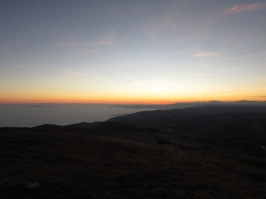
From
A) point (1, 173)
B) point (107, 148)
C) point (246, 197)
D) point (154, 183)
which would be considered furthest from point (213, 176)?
point (1, 173)

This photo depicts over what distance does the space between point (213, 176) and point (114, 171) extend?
30.4 ft

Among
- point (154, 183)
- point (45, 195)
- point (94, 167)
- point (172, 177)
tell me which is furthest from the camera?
point (94, 167)

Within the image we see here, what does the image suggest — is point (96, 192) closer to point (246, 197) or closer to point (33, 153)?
point (246, 197)

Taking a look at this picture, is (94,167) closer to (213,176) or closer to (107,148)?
(107,148)

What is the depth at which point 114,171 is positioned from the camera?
1389 centimetres

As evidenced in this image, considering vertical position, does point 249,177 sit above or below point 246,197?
below

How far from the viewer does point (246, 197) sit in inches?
433

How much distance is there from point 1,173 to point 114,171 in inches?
328

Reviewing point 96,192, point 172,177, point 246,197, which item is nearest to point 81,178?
point 96,192

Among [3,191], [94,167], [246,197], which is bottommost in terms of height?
[246,197]

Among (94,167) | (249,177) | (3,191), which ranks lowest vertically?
(249,177)

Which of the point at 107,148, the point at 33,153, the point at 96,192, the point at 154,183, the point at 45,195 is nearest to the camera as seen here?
the point at 45,195

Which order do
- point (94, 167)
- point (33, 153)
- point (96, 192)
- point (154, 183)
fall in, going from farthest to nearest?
point (33, 153)
point (94, 167)
point (154, 183)
point (96, 192)

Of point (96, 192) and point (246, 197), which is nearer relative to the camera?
point (96, 192)
